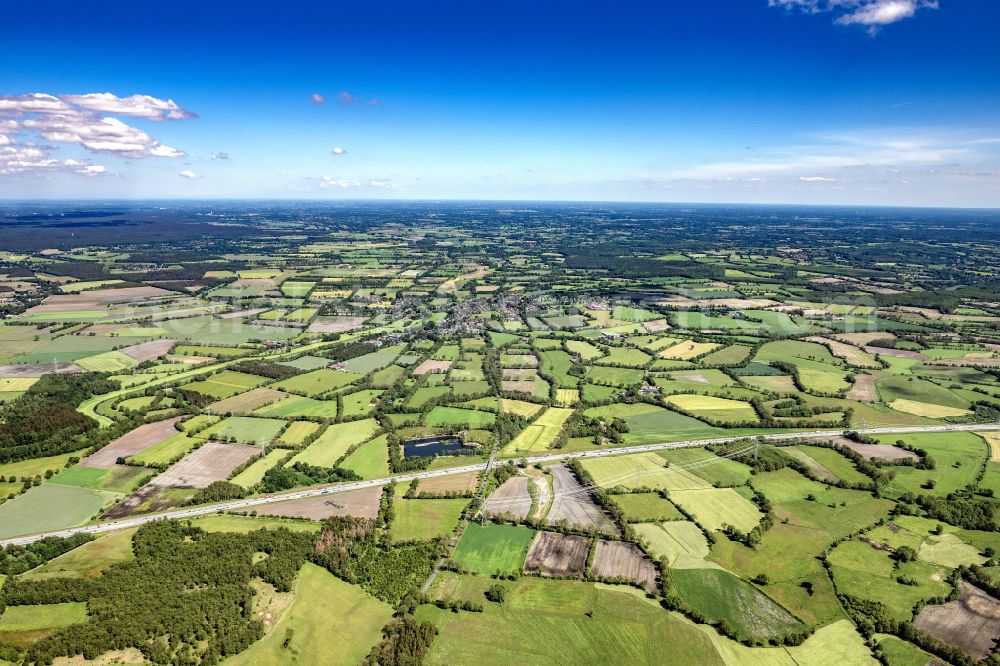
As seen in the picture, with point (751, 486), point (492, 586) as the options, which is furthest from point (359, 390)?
point (751, 486)

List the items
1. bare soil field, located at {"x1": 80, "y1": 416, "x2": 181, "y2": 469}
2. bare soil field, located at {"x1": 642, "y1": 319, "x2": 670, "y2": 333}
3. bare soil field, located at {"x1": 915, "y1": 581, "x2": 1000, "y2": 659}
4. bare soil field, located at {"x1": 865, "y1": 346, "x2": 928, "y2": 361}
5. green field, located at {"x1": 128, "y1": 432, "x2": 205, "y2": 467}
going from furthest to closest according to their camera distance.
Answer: bare soil field, located at {"x1": 642, "y1": 319, "x2": 670, "y2": 333}
bare soil field, located at {"x1": 865, "y1": 346, "x2": 928, "y2": 361}
bare soil field, located at {"x1": 80, "y1": 416, "x2": 181, "y2": 469}
green field, located at {"x1": 128, "y1": 432, "x2": 205, "y2": 467}
bare soil field, located at {"x1": 915, "y1": 581, "x2": 1000, "y2": 659}

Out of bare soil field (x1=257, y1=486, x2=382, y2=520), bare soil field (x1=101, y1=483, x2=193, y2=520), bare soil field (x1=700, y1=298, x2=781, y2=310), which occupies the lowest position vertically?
bare soil field (x1=257, y1=486, x2=382, y2=520)

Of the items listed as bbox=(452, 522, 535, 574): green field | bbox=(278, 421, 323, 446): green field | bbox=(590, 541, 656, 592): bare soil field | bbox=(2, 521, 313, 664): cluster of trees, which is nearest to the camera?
bbox=(2, 521, 313, 664): cluster of trees

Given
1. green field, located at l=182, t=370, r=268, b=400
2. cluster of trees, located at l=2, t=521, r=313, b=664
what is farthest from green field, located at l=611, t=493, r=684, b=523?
green field, located at l=182, t=370, r=268, b=400

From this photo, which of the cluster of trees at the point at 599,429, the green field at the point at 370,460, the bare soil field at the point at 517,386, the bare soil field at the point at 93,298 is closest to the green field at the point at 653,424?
the cluster of trees at the point at 599,429

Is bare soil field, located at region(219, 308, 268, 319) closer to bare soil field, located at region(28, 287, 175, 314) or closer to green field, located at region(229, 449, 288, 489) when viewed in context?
bare soil field, located at region(28, 287, 175, 314)
